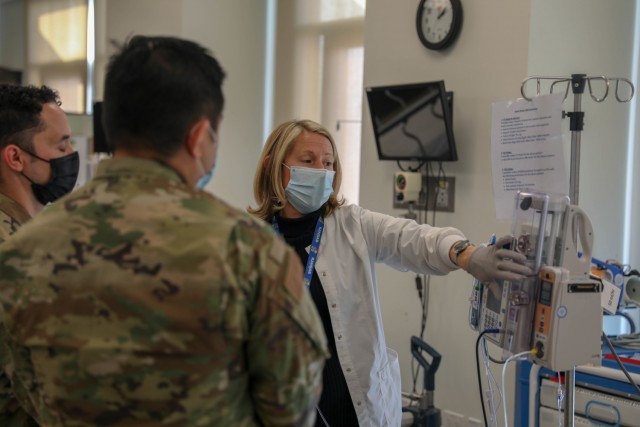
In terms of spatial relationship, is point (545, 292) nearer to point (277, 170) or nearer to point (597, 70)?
point (277, 170)

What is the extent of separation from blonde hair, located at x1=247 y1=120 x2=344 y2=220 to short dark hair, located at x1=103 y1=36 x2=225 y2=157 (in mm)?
972

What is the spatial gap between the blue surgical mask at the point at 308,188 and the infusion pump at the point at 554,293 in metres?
0.59

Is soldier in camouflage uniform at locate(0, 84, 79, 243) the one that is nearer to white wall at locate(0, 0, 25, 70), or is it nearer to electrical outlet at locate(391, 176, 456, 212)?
electrical outlet at locate(391, 176, 456, 212)

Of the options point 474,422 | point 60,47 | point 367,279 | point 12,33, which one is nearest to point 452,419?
point 474,422

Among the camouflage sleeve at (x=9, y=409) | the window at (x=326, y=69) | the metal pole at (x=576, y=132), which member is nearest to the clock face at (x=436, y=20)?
the window at (x=326, y=69)

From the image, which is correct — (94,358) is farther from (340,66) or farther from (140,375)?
(340,66)

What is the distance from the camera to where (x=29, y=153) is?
1644 mm

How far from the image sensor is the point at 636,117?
10.8ft

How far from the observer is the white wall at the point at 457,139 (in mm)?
3018

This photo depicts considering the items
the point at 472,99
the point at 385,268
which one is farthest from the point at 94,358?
the point at 385,268

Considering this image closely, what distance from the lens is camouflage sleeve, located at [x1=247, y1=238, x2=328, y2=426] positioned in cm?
95

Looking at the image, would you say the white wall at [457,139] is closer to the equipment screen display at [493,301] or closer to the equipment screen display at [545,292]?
the equipment screen display at [493,301]

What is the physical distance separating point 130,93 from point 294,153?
1.05 meters

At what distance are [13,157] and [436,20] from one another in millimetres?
2281
